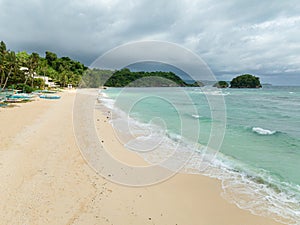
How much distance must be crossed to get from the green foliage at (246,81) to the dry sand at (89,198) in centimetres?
12069

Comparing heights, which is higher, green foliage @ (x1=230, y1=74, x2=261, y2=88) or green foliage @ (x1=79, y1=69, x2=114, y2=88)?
green foliage @ (x1=230, y1=74, x2=261, y2=88)

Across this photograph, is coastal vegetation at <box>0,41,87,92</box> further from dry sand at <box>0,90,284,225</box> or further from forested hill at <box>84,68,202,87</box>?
dry sand at <box>0,90,284,225</box>

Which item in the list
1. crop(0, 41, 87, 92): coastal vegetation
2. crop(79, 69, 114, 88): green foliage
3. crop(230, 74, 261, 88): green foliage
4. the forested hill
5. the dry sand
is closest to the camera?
the dry sand

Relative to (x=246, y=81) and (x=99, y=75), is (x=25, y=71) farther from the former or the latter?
(x=246, y=81)

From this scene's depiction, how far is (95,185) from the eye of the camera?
4.57m

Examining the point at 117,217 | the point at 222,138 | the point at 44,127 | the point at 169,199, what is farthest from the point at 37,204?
the point at 222,138

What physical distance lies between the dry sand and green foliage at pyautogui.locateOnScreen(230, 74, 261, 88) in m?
121

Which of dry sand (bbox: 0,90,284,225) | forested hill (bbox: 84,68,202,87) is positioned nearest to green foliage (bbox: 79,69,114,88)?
forested hill (bbox: 84,68,202,87)

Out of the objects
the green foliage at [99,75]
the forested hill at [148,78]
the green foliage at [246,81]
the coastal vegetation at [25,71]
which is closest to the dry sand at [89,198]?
the forested hill at [148,78]

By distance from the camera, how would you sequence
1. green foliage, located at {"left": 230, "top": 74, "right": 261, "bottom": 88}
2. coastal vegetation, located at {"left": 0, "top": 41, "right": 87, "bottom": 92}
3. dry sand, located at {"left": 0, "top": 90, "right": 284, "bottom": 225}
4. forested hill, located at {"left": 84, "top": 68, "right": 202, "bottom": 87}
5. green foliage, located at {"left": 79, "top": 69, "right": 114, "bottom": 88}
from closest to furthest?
dry sand, located at {"left": 0, "top": 90, "right": 284, "bottom": 225} < forested hill, located at {"left": 84, "top": 68, "right": 202, "bottom": 87} < green foliage, located at {"left": 79, "top": 69, "right": 114, "bottom": 88} < coastal vegetation, located at {"left": 0, "top": 41, "right": 87, "bottom": 92} < green foliage, located at {"left": 230, "top": 74, "right": 261, "bottom": 88}

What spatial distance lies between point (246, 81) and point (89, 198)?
125 metres

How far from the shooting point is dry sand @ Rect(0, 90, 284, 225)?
3.51 metres

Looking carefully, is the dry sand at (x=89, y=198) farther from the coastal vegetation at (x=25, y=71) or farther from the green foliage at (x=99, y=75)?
the coastal vegetation at (x=25, y=71)

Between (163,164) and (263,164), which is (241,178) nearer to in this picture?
(263,164)
